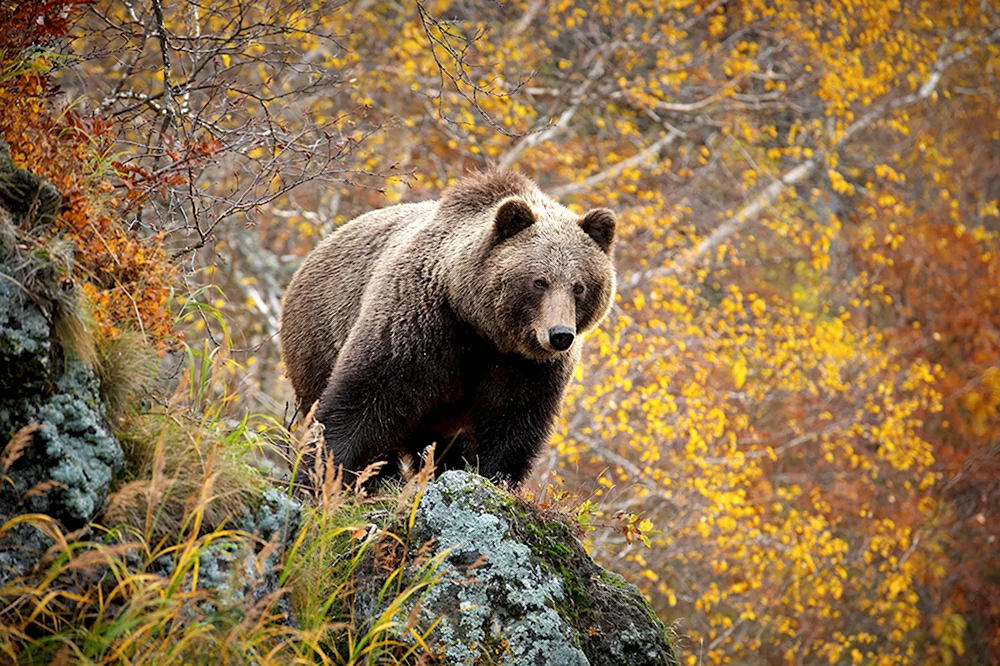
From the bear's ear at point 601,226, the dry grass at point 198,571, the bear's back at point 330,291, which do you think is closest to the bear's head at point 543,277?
the bear's ear at point 601,226

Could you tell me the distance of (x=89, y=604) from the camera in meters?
3.22

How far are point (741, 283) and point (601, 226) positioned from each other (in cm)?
1391

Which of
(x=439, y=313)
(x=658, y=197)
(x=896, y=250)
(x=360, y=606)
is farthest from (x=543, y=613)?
(x=896, y=250)

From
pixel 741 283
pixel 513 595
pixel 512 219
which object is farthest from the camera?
pixel 741 283

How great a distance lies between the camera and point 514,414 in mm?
5734

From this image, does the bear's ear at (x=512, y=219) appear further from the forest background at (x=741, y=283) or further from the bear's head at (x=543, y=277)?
the forest background at (x=741, y=283)

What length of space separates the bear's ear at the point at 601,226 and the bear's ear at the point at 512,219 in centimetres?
32

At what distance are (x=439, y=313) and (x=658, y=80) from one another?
10.3 metres

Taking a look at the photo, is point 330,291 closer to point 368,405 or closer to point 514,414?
point 368,405

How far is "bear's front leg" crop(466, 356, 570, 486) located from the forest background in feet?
15.1

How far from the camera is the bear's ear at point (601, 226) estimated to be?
233 inches

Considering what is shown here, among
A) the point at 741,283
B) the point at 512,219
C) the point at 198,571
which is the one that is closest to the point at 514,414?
the point at 512,219

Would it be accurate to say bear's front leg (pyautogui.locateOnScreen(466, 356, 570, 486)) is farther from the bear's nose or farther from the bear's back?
the bear's back

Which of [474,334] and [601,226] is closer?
[474,334]
